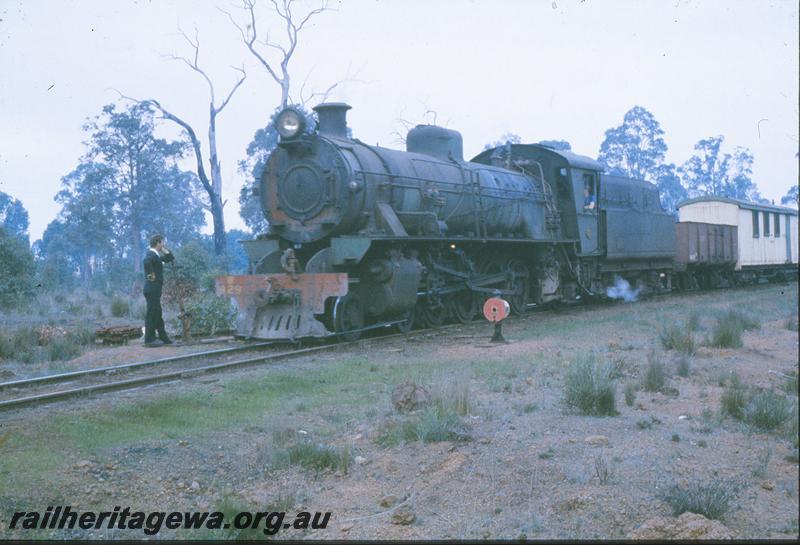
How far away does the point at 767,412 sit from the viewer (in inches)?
233

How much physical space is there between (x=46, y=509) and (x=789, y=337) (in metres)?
10.6

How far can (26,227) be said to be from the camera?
63.7 meters

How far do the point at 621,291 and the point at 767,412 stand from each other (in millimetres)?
15037

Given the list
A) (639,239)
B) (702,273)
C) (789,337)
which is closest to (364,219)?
(789,337)

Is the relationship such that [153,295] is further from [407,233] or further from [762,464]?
[762,464]

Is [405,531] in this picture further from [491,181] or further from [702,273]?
[702,273]

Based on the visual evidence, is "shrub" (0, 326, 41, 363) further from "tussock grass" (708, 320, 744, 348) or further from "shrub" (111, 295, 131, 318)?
"tussock grass" (708, 320, 744, 348)

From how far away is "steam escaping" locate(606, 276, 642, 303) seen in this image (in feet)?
66.0

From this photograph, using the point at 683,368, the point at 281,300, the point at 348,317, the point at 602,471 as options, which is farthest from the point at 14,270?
the point at 602,471

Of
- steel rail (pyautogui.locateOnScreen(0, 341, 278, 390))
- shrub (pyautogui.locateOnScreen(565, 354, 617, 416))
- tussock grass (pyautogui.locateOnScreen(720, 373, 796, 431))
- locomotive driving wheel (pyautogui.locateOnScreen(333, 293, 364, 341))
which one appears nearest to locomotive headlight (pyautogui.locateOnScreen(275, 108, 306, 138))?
locomotive driving wheel (pyautogui.locateOnScreen(333, 293, 364, 341))

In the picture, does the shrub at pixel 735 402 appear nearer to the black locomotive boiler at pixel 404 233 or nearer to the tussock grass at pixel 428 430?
the tussock grass at pixel 428 430

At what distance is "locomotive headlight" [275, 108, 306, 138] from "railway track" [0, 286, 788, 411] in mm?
3560

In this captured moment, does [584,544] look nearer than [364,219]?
Yes

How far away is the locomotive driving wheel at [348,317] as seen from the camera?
11993 millimetres
